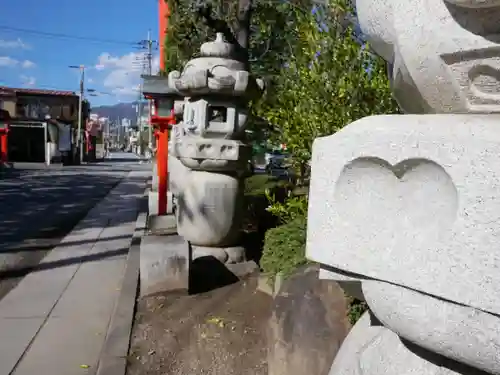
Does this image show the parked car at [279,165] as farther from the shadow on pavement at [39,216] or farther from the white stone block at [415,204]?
the white stone block at [415,204]

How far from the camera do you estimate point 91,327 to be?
4715 mm

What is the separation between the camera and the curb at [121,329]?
3881 millimetres

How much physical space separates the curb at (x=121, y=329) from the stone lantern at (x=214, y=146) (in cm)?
88

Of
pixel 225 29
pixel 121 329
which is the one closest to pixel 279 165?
pixel 225 29

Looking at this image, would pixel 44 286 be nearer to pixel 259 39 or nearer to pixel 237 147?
pixel 237 147

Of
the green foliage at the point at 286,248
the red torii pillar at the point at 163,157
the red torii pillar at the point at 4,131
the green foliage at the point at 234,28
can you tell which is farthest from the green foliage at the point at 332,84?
the red torii pillar at the point at 4,131

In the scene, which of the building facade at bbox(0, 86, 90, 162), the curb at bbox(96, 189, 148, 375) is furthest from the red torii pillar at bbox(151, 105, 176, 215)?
the building facade at bbox(0, 86, 90, 162)

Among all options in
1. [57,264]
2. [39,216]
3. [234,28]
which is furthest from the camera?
[39,216]

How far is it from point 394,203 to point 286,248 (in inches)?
122

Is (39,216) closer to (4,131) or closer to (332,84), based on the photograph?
(332,84)

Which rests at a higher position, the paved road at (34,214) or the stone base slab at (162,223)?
the stone base slab at (162,223)

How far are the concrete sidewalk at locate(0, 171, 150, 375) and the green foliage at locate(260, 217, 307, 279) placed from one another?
1.59 metres

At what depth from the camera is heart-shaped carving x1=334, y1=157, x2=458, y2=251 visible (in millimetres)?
1223

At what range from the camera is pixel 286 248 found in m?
4.37
